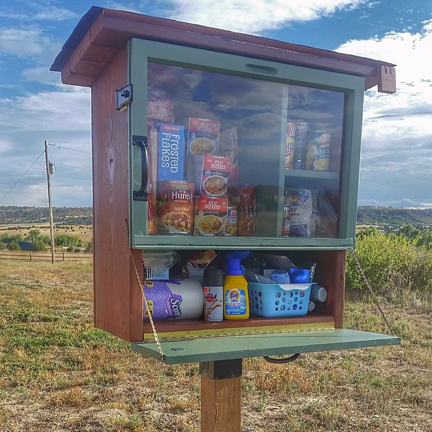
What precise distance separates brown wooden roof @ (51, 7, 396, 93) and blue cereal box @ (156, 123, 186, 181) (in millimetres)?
275

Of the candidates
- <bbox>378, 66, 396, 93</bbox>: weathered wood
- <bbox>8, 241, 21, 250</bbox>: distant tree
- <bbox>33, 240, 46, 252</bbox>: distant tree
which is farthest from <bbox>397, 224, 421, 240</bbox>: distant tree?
<bbox>8, 241, 21, 250</bbox>: distant tree

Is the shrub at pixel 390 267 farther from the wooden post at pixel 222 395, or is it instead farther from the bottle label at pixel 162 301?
the bottle label at pixel 162 301

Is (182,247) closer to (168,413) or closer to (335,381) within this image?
(168,413)

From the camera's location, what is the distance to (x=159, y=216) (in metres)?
1.63

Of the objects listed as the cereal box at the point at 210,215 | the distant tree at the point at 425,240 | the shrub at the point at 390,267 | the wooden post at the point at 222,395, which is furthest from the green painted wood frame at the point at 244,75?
the distant tree at the point at 425,240

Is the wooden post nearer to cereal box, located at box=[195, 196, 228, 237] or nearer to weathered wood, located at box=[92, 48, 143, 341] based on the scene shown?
weathered wood, located at box=[92, 48, 143, 341]

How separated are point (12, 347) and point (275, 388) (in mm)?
2706

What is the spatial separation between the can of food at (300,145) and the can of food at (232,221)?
11.7 inches

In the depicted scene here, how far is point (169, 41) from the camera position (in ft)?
5.04

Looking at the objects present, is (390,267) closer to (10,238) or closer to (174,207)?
A: (174,207)

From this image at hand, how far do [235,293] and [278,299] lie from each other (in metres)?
0.18

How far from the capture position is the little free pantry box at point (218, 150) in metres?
1.51

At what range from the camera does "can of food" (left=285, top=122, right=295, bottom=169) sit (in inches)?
72.5

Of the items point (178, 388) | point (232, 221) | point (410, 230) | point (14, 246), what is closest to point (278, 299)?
point (232, 221)
